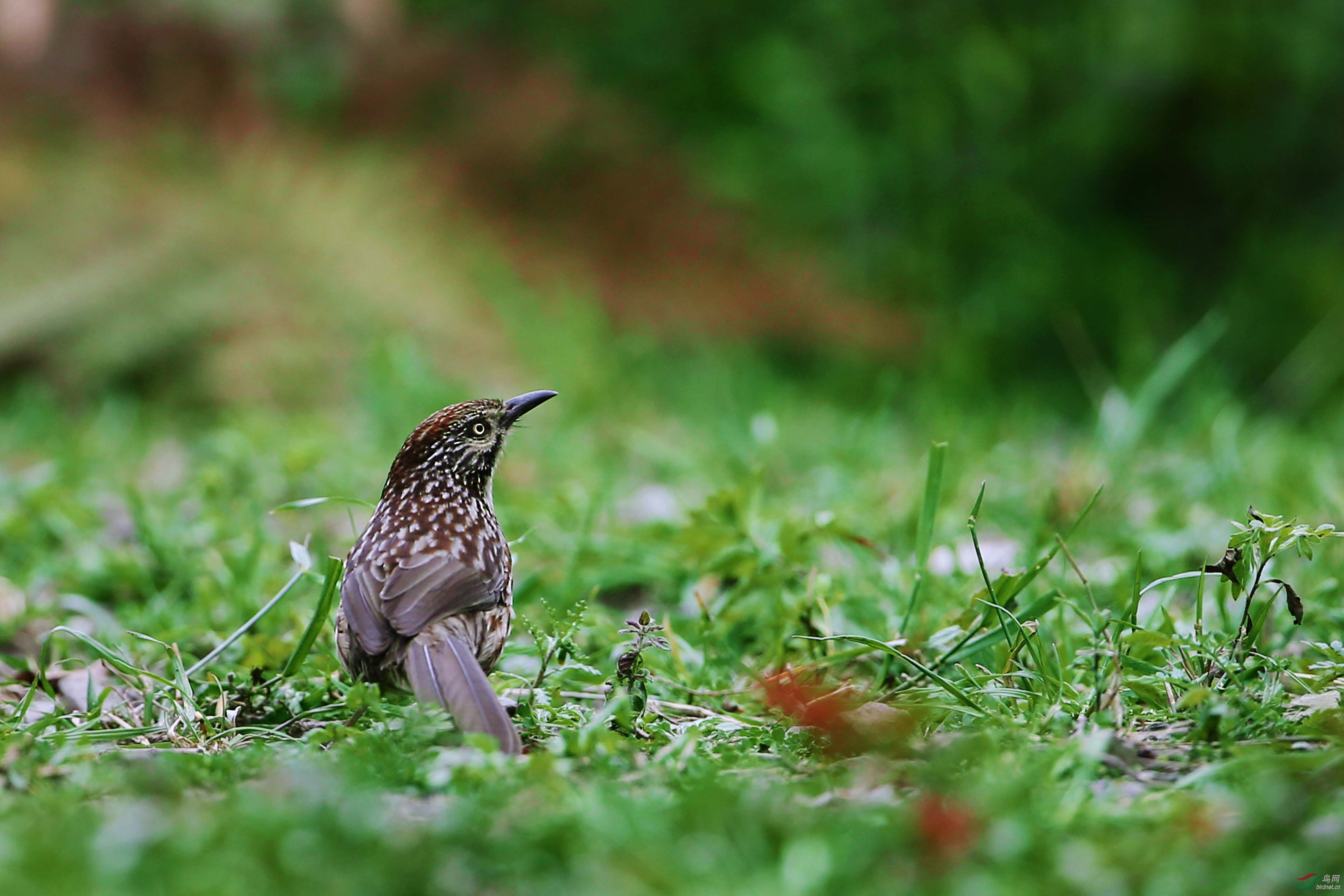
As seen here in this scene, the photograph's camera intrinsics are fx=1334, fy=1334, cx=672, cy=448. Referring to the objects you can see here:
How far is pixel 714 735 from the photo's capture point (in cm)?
284

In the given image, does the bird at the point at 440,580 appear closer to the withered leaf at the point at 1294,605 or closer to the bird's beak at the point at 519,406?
the bird's beak at the point at 519,406

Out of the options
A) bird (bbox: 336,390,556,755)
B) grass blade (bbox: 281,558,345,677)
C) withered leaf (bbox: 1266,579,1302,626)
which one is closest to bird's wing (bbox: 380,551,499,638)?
bird (bbox: 336,390,556,755)

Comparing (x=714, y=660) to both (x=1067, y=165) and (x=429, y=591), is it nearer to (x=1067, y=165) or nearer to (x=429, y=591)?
(x=429, y=591)

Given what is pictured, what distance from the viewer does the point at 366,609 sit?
2.95 metres

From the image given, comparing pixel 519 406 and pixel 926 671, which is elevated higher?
pixel 519 406

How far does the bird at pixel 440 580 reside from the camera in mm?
2740

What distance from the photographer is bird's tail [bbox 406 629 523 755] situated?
8.41 feet

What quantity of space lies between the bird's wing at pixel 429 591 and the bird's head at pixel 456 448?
1.40 feet

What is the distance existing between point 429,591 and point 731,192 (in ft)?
26.1

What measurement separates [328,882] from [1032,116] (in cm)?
891

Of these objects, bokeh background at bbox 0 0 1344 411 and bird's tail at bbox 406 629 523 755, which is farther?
bokeh background at bbox 0 0 1344 411

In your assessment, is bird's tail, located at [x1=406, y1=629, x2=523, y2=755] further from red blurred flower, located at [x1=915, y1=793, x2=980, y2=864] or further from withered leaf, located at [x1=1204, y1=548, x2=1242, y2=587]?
withered leaf, located at [x1=1204, y1=548, x2=1242, y2=587]

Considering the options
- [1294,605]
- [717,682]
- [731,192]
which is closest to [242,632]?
[717,682]

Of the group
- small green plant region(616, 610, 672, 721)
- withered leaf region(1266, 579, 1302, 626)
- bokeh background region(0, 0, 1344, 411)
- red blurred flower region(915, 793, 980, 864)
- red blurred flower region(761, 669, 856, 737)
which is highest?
bokeh background region(0, 0, 1344, 411)
